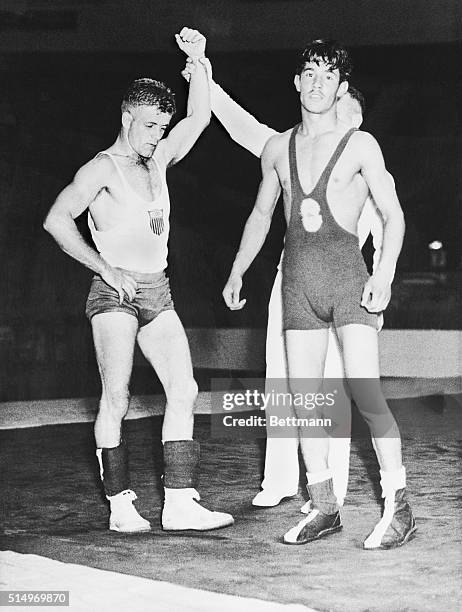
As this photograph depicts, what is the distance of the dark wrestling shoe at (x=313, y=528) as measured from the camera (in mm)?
2537

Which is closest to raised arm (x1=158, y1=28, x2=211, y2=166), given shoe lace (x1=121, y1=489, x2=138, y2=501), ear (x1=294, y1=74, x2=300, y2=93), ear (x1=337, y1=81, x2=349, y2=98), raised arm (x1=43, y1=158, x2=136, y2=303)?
raised arm (x1=43, y1=158, x2=136, y2=303)

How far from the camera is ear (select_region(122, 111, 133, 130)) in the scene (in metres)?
2.77

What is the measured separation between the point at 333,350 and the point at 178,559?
0.72 m

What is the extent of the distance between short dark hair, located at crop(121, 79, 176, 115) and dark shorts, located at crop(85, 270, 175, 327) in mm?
487

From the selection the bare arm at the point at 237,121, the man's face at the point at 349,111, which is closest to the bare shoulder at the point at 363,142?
the man's face at the point at 349,111

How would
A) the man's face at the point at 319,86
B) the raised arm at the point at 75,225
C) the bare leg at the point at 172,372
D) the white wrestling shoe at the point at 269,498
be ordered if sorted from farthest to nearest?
the white wrestling shoe at the point at 269,498, the bare leg at the point at 172,372, the raised arm at the point at 75,225, the man's face at the point at 319,86

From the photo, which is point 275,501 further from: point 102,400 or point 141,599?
point 141,599

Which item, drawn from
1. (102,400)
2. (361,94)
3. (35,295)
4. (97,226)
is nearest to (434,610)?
(102,400)

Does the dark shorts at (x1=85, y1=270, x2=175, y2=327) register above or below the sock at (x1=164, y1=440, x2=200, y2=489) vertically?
above

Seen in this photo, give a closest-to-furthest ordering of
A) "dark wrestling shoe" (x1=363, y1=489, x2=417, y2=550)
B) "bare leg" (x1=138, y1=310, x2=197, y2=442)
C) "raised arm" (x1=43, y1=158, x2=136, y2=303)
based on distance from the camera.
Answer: "dark wrestling shoe" (x1=363, y1=489, x2=417, y2=550) → "raised arm" (x1=43, y1=158, x2=136, y2=303) → "bare leg" (x1=138, y1=310, x2=197, y2=442)

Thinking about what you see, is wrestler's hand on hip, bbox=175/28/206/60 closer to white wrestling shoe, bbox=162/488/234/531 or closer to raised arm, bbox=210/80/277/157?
raised arm, bbox=210/80/277/157

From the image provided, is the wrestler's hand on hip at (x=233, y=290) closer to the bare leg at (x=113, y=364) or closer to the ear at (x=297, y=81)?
the bare leg at (x=113, y=364)

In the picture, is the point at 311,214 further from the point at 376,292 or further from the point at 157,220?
the point at 157,220

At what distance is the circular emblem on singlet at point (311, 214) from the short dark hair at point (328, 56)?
365 millimetres
